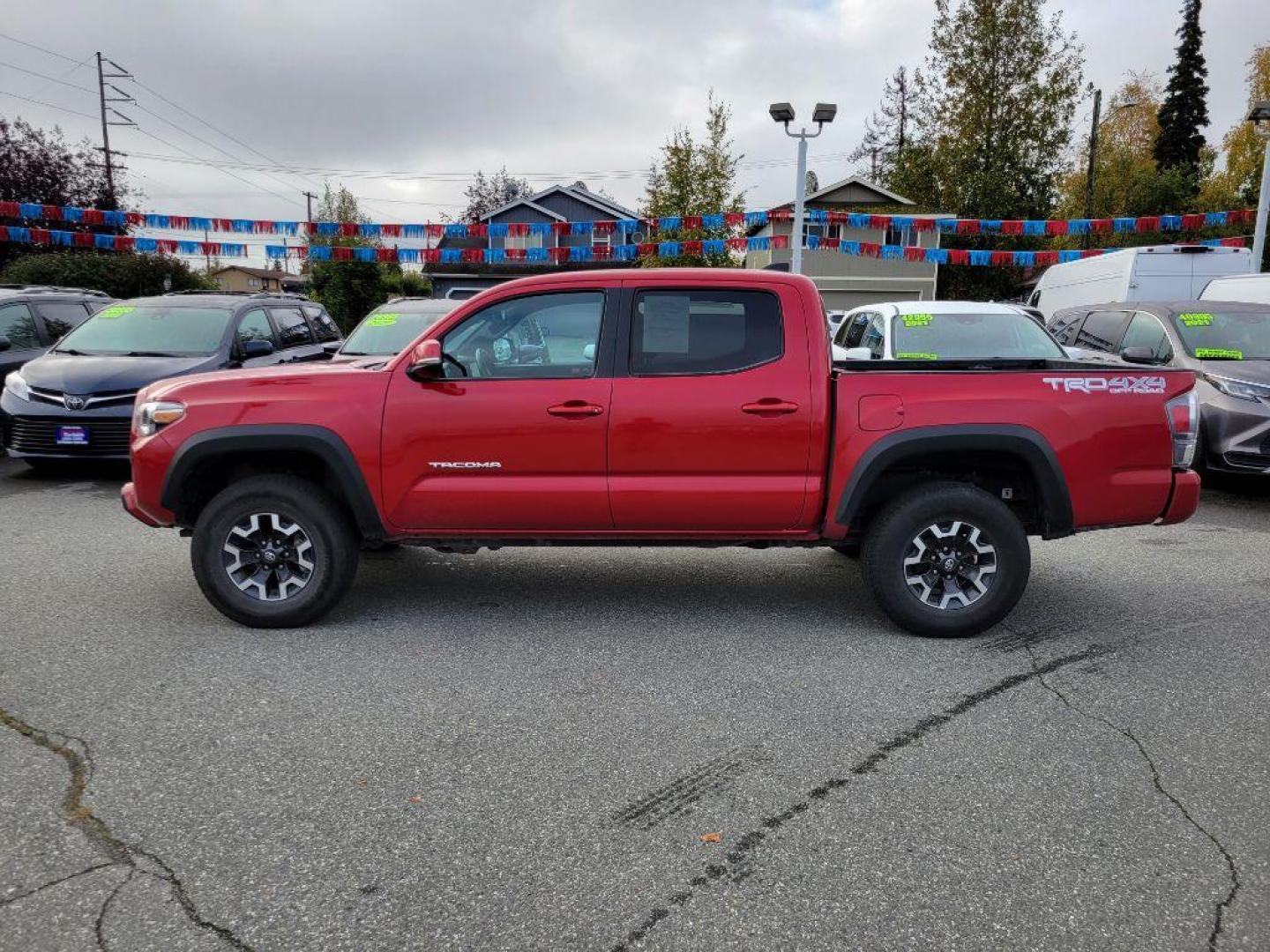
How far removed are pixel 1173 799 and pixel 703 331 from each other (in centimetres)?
293

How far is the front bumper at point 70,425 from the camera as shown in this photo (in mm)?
8500

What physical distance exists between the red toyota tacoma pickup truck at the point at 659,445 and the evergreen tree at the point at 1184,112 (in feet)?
179

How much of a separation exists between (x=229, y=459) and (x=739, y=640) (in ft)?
9.54

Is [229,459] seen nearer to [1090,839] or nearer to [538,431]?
[538,431]

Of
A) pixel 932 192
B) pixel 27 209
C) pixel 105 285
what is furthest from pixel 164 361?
pixel 932 192

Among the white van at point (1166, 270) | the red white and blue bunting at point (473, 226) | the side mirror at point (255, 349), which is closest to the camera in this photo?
the side mirror at point (255, 349)

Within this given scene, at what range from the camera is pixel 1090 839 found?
9.58 feet

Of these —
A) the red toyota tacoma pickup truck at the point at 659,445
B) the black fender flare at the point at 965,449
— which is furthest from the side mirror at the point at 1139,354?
the black fender flare at the point at 965,449

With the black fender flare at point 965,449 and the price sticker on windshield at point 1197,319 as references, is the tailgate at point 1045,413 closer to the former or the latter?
the black fender flare at point 965,449

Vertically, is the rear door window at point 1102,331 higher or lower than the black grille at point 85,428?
higher

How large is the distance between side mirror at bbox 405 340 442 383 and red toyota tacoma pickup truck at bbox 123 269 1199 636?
1cm

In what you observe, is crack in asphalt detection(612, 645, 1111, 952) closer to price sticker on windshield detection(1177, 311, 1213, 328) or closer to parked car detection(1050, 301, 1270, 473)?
parked car detection(1050, 301, 1270, 473)

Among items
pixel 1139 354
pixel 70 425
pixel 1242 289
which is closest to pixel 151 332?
pixel 70 425

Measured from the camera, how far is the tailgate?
4.59m
